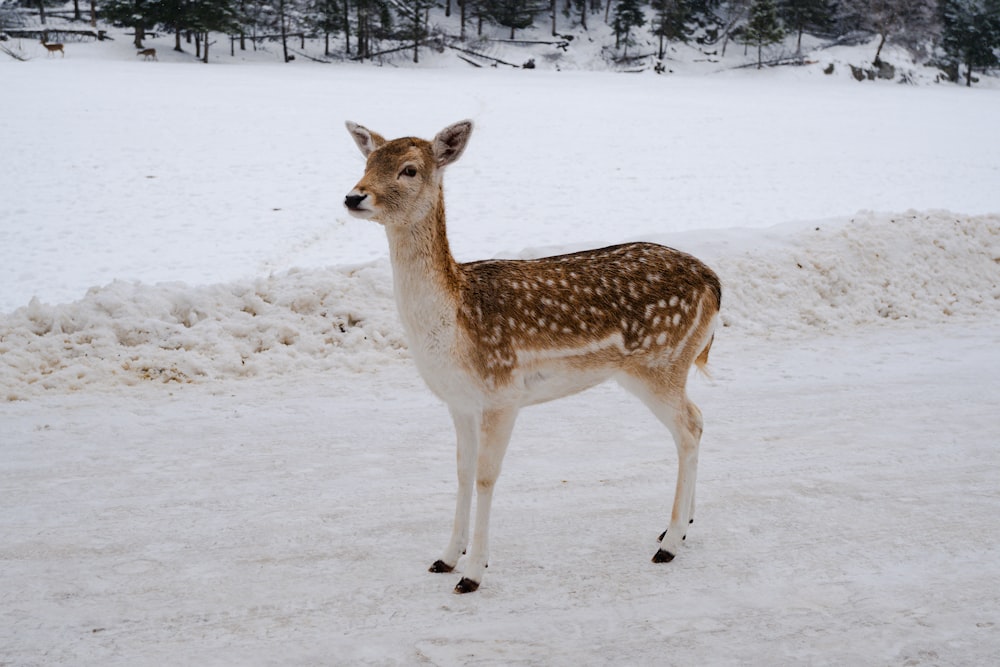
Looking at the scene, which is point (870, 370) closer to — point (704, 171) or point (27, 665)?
point (27, 665)

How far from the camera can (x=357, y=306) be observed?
29.0 feet

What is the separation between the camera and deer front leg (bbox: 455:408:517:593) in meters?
4.48

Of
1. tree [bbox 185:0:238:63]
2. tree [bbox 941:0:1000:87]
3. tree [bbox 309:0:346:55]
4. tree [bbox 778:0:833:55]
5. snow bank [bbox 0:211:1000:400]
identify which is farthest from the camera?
tree [bbox 778:0:833:55]

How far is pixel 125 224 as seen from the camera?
49.0ft

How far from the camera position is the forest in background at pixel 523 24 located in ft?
152

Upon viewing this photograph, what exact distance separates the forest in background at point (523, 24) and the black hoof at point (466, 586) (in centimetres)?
4515

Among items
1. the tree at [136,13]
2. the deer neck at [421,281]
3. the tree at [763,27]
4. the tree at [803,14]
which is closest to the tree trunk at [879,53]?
the tree at [803,14]

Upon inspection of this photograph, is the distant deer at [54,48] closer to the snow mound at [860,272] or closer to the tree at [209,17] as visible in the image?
the tree at [209,17]

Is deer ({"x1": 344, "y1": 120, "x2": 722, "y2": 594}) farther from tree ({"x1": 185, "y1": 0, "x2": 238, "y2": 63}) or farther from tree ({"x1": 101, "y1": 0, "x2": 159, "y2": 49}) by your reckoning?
tree ({"x1": 101, "y1": 0, "x2": 159, "y2": 49})

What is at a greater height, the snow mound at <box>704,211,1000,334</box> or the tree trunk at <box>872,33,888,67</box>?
the tree trunk at <box>872,33,888,67</box>

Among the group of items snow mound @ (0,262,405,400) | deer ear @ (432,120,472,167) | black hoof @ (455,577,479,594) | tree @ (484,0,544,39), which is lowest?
black hoof @ (455,577,479,594)

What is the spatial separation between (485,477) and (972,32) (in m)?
51.6

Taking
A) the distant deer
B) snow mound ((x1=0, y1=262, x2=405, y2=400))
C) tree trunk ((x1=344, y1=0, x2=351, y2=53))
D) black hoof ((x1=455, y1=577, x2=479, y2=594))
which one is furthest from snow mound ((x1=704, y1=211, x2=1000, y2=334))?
tree trunk ((x1=344, y1=0, x2=351, y2=53))

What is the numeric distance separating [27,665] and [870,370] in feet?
23.2
